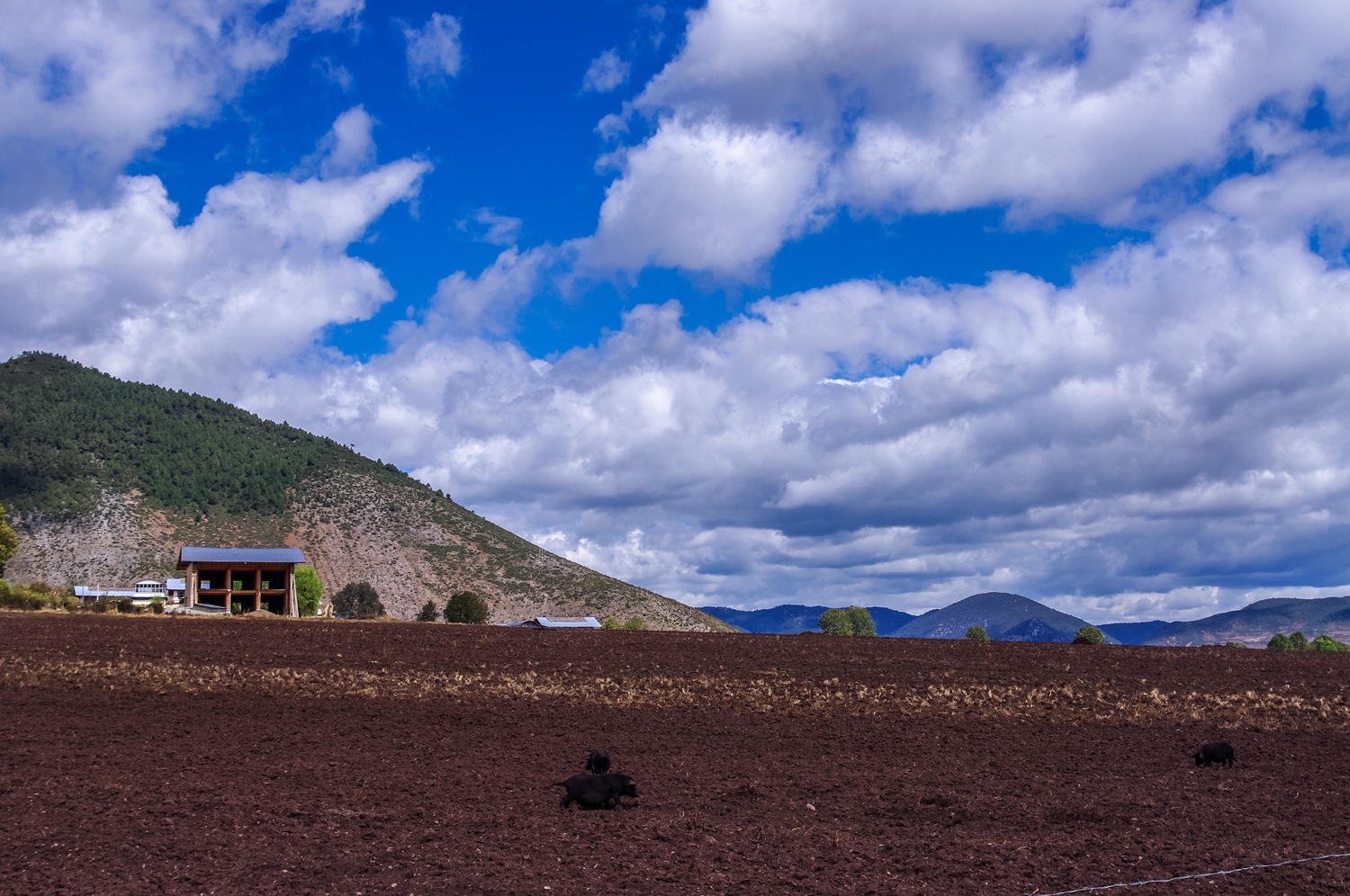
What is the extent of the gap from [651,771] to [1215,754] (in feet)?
38.2

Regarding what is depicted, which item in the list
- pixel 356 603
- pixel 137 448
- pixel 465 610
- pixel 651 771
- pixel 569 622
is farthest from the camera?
pixel 137 448

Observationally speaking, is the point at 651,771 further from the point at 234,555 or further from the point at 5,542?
the point at 5,542

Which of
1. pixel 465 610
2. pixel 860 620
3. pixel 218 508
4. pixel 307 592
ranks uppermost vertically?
pixel 218 508

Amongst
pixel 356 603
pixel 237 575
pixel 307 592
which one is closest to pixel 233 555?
pixel 237 575

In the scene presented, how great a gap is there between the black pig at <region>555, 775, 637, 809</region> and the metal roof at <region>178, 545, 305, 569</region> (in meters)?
63.3

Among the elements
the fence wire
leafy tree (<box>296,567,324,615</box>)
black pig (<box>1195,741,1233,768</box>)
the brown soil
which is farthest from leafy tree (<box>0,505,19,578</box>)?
the fence wire

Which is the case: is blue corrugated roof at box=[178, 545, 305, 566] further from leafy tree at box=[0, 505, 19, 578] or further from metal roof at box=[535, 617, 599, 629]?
metal roof at box=[535, 617, 599, 629]

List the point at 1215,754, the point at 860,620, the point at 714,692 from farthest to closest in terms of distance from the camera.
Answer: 1. the point at 860,620
2. the point at 714,692
3. the point at 1215,754

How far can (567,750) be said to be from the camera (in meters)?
19.5

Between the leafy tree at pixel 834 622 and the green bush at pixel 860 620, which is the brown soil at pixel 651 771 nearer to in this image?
the leafy tree at pixel 834 622

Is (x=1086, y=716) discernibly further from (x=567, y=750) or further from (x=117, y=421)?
(x=117, y=421)

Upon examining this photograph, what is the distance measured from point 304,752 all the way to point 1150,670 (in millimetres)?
29033

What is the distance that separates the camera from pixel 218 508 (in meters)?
120

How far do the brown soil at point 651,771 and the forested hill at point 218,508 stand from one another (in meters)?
76.0
